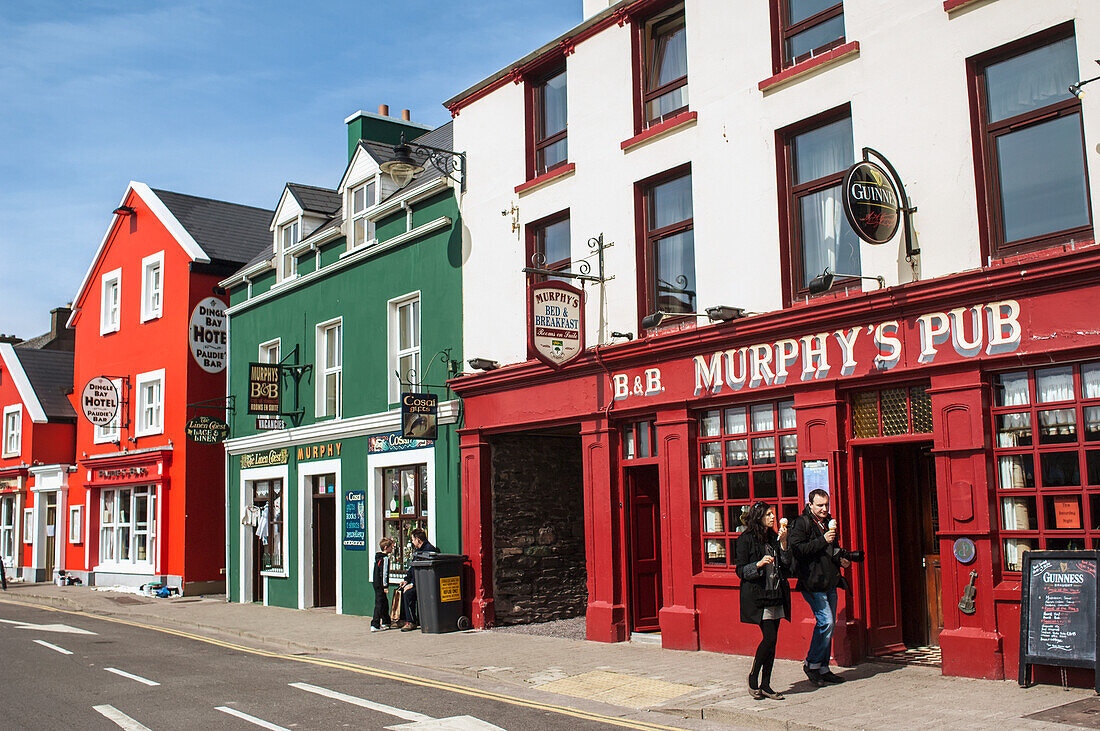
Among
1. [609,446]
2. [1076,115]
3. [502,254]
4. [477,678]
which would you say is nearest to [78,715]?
[477,678]

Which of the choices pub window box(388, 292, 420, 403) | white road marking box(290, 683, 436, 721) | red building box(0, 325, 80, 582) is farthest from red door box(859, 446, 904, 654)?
red building box(0, 325, 80, 582)

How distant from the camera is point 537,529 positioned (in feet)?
57.1

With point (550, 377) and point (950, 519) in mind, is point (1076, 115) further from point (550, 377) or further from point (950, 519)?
point (550, 377)

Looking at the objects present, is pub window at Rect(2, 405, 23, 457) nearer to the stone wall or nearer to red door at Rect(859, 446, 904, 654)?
the stone wall

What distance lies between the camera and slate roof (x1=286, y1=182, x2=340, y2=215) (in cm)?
2316

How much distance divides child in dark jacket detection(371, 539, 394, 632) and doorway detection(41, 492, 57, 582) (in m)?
21.4

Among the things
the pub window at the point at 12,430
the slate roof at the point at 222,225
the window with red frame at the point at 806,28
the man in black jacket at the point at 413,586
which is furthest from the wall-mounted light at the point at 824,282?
the pub window at the point at 12,430

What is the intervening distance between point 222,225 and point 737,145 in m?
20.8

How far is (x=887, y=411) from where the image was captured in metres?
11.3

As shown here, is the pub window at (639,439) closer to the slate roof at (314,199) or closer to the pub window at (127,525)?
the slate roof at (314,199)

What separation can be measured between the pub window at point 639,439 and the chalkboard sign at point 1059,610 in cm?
558

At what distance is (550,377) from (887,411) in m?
5.69

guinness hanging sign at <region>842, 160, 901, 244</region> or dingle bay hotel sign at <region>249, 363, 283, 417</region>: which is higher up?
guinness hanging sign at <region>842, 160, 901, 244</region>

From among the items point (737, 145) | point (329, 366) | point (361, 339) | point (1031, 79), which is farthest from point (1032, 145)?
point (329, 366)
